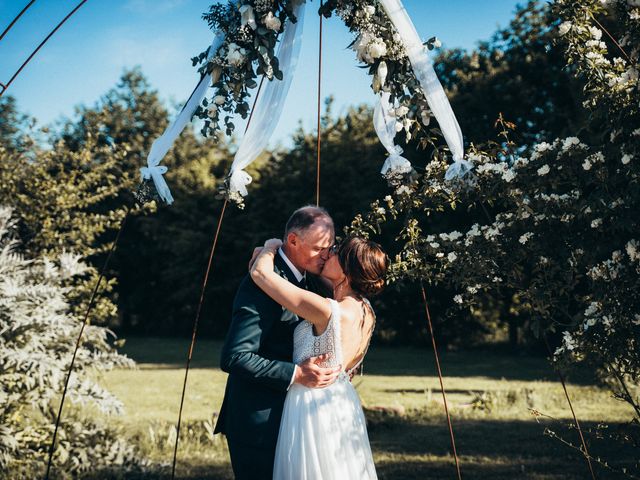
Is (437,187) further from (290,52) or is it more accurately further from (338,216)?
(338,216)

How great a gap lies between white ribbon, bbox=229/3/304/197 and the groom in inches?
32.1

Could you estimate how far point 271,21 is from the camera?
3334 mm

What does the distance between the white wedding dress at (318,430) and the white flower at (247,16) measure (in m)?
1.46

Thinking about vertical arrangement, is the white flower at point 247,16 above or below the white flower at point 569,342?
above

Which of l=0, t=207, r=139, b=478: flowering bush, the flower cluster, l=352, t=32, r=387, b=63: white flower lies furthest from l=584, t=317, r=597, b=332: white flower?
l=0, t=207, r=139, b=478: flowering bush

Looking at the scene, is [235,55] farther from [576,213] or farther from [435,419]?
A: [435,419]

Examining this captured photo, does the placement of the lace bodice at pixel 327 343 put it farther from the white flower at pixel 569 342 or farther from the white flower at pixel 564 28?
the white flower at pixel 564 28

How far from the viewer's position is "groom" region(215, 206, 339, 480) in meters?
2.84

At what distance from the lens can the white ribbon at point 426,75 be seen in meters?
3.46

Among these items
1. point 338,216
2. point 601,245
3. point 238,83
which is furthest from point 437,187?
point 338,216

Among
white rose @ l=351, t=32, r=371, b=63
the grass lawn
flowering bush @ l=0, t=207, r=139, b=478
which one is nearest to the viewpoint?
white rose @ l=351, t=32, r=371, b=63

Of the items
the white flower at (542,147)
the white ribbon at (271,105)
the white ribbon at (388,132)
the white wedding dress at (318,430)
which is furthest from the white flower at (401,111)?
the white wedding dress at (318,430)

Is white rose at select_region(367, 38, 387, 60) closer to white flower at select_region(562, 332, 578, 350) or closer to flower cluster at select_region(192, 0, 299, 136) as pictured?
flower cluster at select_region(192, 0, 299, 136)

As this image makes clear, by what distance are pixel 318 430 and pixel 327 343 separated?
0.39 m
